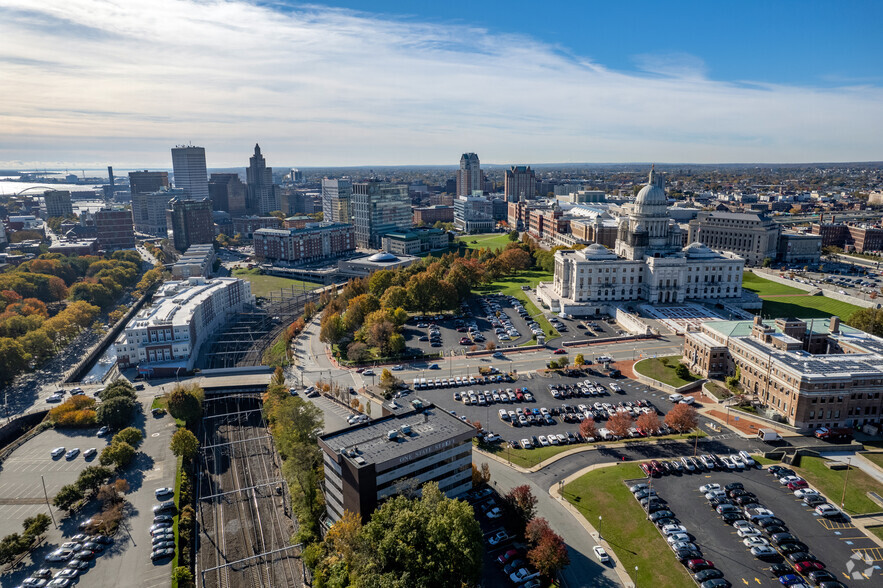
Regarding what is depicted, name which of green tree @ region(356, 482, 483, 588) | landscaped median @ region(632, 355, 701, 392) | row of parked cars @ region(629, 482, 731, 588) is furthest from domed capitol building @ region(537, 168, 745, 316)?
green tree @ region(356, 482, 483, 588)

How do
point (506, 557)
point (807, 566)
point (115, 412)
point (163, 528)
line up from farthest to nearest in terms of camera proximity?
point (115, 412) < point (163, 528) < point (506, 557) < point (807, 566)

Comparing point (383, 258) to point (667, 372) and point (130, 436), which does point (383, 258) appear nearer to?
point (667, 372)

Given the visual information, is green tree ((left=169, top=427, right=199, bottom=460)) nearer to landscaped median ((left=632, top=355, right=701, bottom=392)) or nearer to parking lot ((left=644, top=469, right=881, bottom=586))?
parking lot ((left=644, top=469, right=881, bottom=586))

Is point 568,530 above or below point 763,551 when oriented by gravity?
below

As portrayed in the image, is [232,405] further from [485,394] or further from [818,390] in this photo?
[818,390]

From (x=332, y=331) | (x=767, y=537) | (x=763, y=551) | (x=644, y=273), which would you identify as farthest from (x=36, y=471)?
(x=644, y=273)

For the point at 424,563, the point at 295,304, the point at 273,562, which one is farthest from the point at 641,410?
the point at 295,304
